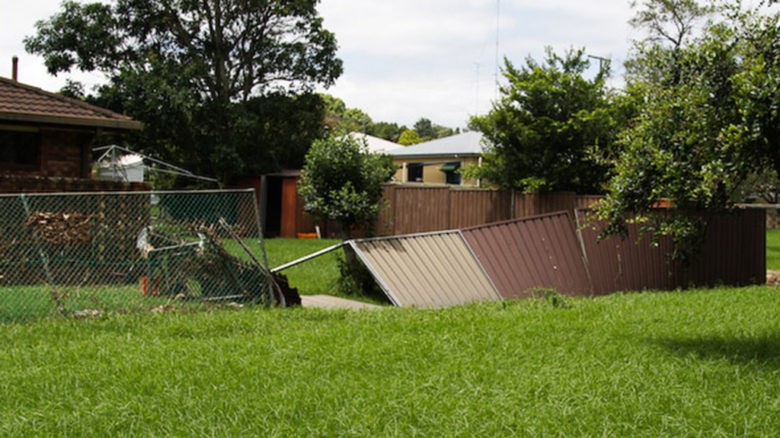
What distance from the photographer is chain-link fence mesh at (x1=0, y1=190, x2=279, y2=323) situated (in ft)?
27.0

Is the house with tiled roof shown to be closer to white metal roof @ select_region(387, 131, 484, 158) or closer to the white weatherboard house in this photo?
the white weatherboard house

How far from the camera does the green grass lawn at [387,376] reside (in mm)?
4531

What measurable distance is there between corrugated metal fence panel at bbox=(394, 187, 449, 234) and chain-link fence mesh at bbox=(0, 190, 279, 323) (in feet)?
29.4

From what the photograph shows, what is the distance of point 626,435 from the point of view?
175 inches

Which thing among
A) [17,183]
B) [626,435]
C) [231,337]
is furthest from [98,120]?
[626,435]

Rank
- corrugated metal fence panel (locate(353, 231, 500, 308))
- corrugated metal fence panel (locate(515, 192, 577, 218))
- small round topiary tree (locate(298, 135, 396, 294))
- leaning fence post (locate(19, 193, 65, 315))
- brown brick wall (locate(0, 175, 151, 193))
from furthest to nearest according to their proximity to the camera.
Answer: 1. corrugated metal fence panel (locate(515, 192, 577, 218))
2. brown brick wall (locate(0, 175, 151, 193))
3. small round topiary tree (locate(298, 135, 396, 294))
4. corrugated metal fence panel (locate(353, 231, 500, 308))
5. leaning fence post (locate(19, 193, 65, 315))

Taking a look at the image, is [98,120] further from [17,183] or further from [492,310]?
[492,310]

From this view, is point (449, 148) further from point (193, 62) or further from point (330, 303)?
point (330, 303)

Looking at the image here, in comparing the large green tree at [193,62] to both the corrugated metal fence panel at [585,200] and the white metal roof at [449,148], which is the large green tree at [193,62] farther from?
the corrugated metal fence panel at [585,200]

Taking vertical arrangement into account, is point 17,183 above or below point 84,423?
above

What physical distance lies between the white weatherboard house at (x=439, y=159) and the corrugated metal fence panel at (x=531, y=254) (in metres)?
20.1

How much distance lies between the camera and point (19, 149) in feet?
44.7

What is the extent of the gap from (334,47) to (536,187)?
15.0 meters

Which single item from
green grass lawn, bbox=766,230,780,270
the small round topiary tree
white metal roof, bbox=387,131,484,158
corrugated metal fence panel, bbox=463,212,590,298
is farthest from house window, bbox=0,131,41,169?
white metal roof, bbox=387,131,484,158
